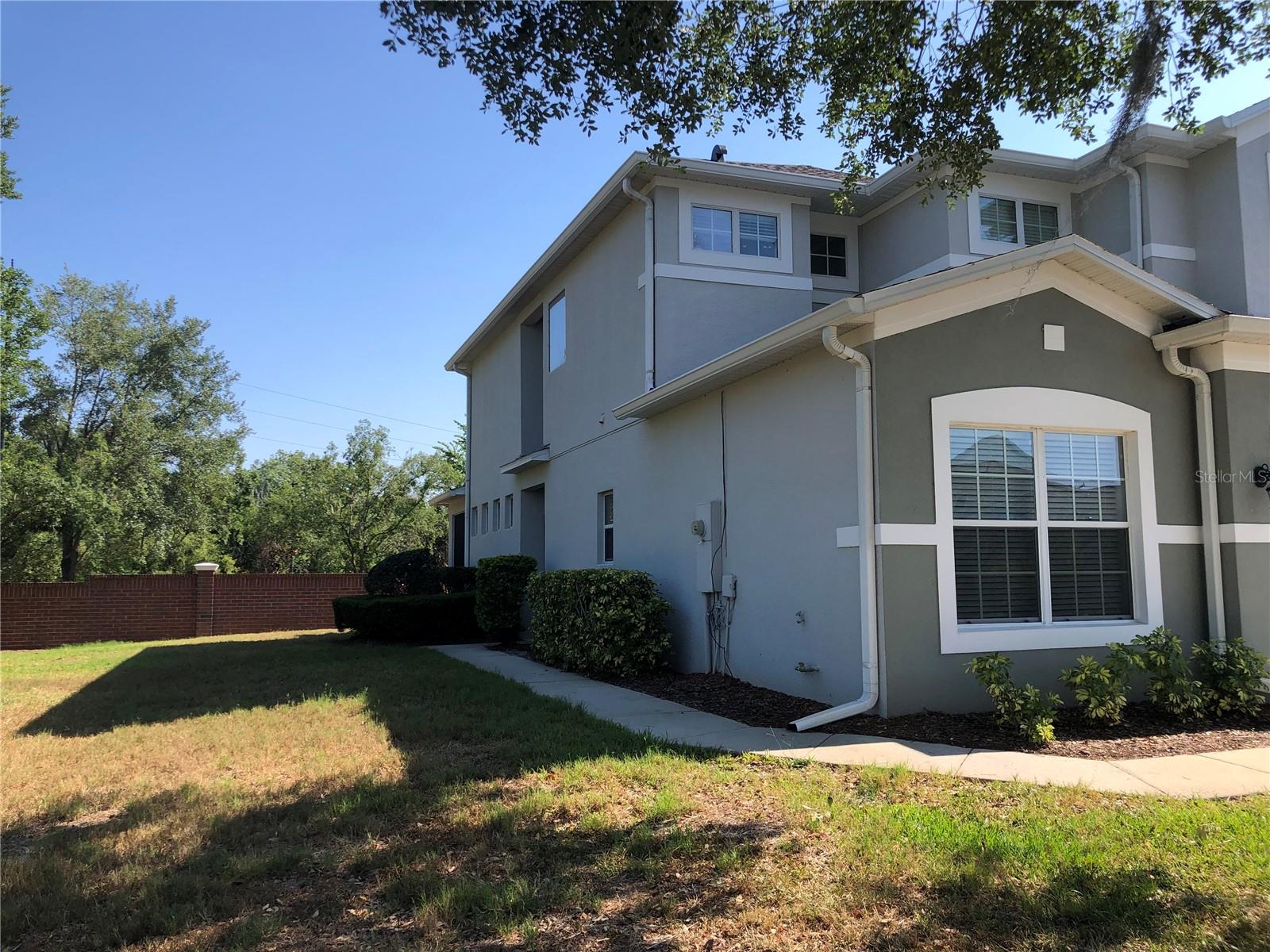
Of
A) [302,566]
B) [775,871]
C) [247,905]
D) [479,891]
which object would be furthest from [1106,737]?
[302,566]

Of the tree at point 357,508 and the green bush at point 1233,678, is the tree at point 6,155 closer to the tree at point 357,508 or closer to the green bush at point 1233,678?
the tree at point 357,508

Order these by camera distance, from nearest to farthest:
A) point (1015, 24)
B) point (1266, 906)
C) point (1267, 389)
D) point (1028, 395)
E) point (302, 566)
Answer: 1. point (1266, 906)
2. point (1015, 24)
3. point (1028, 395)
4. point (1267, 389)
5. point (302, 566)

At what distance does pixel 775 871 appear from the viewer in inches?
163

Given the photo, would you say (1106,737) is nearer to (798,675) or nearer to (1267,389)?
(798,675)

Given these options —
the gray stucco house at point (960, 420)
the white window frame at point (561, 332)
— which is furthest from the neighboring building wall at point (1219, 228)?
the white window frame at point (561, 332)

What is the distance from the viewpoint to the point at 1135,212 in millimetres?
10891

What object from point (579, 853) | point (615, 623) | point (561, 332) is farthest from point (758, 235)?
point (579, 853)

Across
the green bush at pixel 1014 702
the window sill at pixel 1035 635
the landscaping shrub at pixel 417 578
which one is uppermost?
the landscaping shrub at pixel 417 578

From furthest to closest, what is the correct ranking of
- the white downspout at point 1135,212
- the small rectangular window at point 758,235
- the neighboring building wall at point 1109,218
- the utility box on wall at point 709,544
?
the small rectangular window at point 758,235 → the neighboring building wall at point 1109,218 → the white downspout at point 1135,212 → the utility box on wall at point 709,544

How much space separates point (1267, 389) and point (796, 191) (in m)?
5.97

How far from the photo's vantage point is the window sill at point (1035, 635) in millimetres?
7422

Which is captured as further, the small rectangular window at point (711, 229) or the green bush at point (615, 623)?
the small rectangular window at point (711, 229)

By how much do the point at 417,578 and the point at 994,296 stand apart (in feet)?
46.0

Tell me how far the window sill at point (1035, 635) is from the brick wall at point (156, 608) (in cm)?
1775
